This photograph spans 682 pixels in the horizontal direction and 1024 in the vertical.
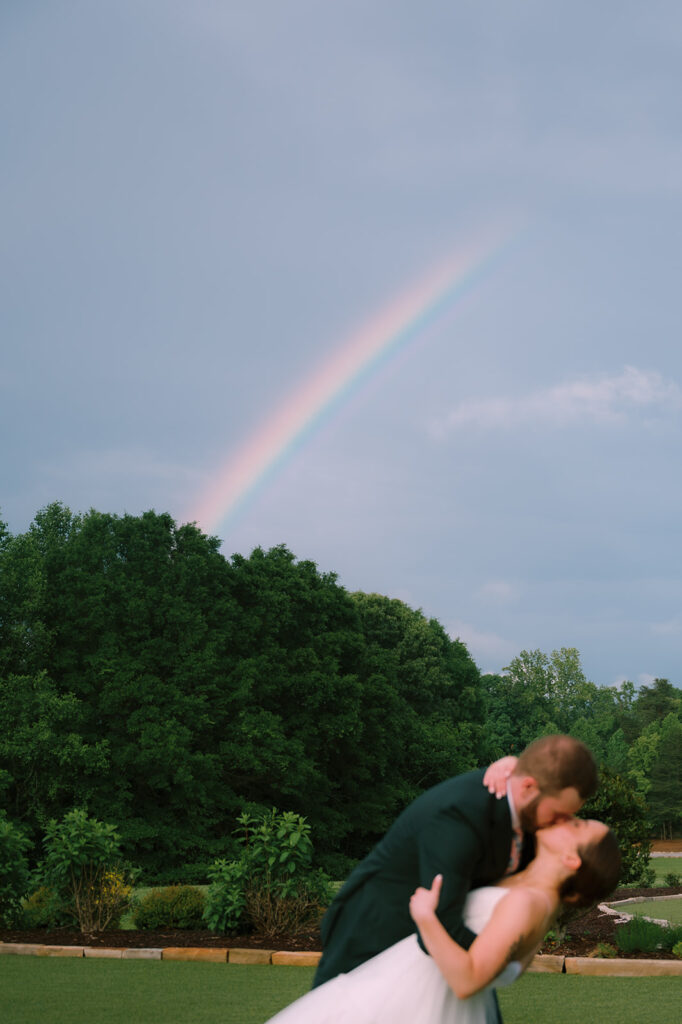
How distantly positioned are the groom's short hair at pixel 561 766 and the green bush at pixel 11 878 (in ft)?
43.5

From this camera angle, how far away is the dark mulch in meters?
12.9

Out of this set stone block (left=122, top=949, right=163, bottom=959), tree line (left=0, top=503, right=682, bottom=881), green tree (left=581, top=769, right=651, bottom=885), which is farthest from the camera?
tree line (left=0, top=503, right=682, bottom=881)

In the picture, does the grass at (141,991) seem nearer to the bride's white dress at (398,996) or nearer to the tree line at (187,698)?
the bride's white dress at (398,996)

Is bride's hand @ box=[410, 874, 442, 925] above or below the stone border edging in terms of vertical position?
above

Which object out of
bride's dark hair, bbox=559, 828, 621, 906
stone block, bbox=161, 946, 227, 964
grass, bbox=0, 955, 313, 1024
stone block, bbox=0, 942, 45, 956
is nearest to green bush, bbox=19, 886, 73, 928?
stone block, bbox=0, 942, 45, 956

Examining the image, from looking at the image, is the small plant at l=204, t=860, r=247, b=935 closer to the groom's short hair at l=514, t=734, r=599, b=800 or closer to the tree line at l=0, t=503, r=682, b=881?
the groom's short hair at l=514, t=734, r=599, b=800

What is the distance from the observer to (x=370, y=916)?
3938 millimetres

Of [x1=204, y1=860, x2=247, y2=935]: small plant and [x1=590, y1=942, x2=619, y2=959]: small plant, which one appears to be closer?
[x1=590, y1=942, x2=619, y2=959]: small plant

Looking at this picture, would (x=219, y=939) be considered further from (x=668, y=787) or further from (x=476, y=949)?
(x=668, y=787)

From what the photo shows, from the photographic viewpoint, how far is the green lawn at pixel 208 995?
920 cm

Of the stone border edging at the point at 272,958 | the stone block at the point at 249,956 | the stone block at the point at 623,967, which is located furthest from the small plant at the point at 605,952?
the stone block at the point at 249,956

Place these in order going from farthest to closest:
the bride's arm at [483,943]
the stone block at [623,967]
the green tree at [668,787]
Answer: the green tree at [668,787] → the stone block at [623,967] → the bride's arm at [483,943]

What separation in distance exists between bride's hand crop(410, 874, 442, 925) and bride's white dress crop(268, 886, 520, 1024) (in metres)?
0.21

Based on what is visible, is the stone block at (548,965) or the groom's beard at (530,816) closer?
the groom's beard at (530,816)
